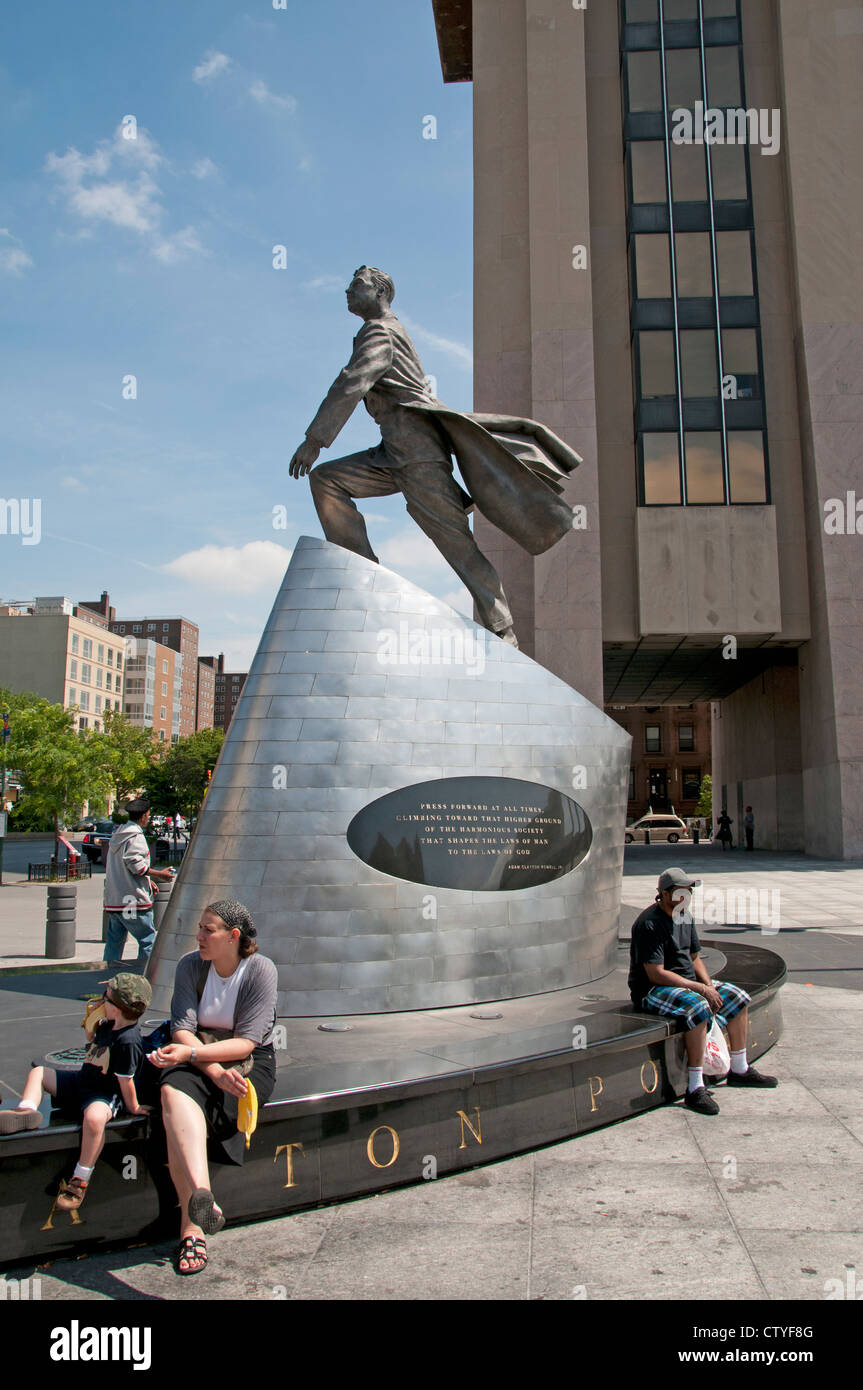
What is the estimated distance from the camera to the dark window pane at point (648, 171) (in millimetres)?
31641

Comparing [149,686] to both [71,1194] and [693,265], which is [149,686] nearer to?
[693,265]

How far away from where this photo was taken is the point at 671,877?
6.61 meters

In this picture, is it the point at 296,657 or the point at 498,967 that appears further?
the point at 296,657

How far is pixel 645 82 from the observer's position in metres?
32.0

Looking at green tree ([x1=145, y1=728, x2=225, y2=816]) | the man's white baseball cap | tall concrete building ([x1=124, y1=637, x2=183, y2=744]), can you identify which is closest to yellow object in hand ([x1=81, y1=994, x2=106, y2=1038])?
the man's white baseball cap

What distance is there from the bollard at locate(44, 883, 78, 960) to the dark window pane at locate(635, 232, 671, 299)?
87.7ft

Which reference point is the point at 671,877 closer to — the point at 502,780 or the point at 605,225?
the point at 502,780

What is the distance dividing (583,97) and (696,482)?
507 inches

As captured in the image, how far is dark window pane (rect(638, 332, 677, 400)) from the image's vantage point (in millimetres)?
31078

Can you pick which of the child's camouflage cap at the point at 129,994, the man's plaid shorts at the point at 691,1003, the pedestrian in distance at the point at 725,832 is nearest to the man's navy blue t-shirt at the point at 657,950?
the man's plaid shorts at the point at 691,1003

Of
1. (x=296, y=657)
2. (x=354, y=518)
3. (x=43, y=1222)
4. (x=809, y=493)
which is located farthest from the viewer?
(x=809, y=493)

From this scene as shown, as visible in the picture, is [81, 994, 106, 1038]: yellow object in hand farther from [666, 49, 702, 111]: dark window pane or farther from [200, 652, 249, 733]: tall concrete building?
[200, 652, 249, 733]: tall concrete building
